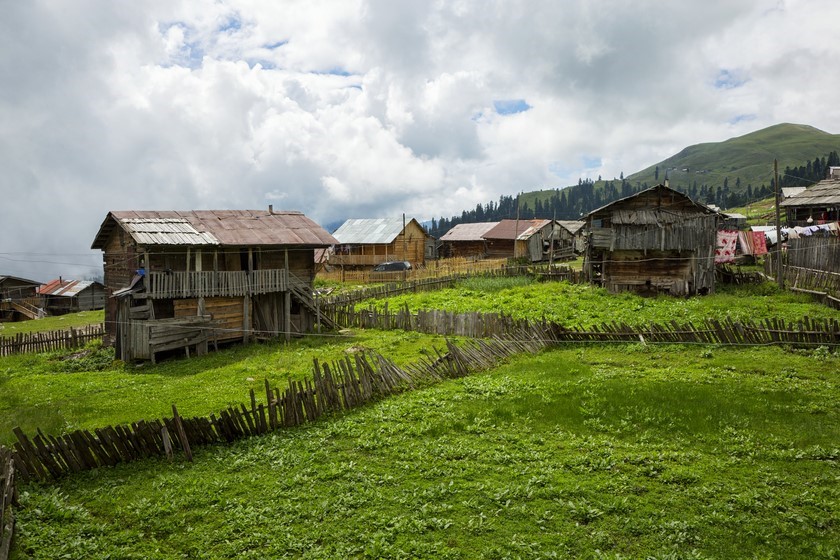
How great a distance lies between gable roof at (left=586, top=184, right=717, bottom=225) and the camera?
33312 millimetres

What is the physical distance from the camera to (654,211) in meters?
33.8

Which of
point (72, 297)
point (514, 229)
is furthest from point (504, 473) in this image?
point (514, 229)

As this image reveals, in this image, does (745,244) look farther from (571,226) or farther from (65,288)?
(65,288)

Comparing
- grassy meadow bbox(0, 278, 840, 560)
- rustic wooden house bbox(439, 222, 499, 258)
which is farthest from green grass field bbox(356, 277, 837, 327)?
rustic wooden house bbox(439, 222, 499, 258)

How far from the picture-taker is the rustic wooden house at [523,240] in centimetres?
6206

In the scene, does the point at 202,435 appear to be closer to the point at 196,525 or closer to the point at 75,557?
the point at 196,525

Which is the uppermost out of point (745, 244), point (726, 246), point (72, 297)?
point (745, 244)

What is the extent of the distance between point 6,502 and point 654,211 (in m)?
34.7

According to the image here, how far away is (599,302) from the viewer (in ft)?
96.0

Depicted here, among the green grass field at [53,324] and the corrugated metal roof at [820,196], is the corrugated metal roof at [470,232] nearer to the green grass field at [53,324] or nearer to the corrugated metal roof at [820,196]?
the corrugated metal roof at [820,196]

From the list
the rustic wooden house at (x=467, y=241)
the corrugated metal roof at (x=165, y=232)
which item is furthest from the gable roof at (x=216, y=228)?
the rustic wooden house at (x=467, y=241)

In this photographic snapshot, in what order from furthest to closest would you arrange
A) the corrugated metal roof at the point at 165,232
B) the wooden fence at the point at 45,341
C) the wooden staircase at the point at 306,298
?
the wooden staircase at the point at 306,298 → the wooden fence at the point at 45,341 → the corrugated metal roof at the point at 165,232

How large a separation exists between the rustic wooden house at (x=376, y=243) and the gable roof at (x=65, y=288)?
2579cm

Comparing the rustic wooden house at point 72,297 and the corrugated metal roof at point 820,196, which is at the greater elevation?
the corrugated metal roof at point 820,196
